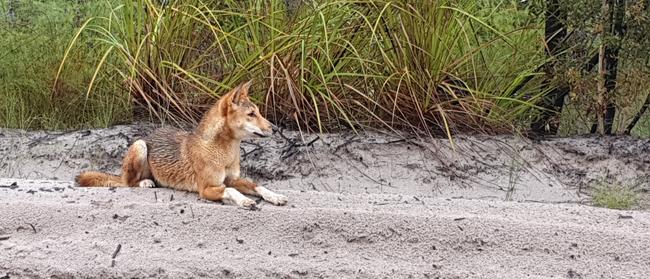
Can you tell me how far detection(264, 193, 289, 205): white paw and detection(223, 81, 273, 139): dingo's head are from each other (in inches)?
14.2

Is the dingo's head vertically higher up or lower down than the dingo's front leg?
higher up

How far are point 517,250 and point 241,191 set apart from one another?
1.87 meters

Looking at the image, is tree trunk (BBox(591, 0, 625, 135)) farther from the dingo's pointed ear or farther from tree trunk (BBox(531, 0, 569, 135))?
the dingo's pointed ear

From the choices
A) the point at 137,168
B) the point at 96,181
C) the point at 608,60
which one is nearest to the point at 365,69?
the point at 608,60

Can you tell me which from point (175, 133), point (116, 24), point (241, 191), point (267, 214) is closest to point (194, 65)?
point (116, 24)

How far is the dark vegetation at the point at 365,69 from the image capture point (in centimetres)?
759

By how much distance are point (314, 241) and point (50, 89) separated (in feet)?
14.6

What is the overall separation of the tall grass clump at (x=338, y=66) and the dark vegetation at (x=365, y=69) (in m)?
0.02

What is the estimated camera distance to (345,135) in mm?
7727

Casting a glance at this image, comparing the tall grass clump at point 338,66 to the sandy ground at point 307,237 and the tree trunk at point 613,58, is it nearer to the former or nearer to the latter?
the tree trunk at point 613,58

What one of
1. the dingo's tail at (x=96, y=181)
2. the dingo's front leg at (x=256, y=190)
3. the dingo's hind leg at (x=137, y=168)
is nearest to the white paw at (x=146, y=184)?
the dingo's hind leg at (x=137, y=168)

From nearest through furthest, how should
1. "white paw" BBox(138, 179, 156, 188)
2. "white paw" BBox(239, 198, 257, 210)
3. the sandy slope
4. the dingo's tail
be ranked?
the sandy slope → "white paw" BBox(239, 198, 257, 210) → "white paw" BBox(138, 179, 156, 188) → the dingo's tail

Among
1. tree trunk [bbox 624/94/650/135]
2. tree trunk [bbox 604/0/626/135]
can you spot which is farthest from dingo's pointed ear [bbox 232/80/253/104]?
tree trunk [bbox 624/94/650/135]

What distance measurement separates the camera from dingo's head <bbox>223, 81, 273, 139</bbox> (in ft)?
17.8
